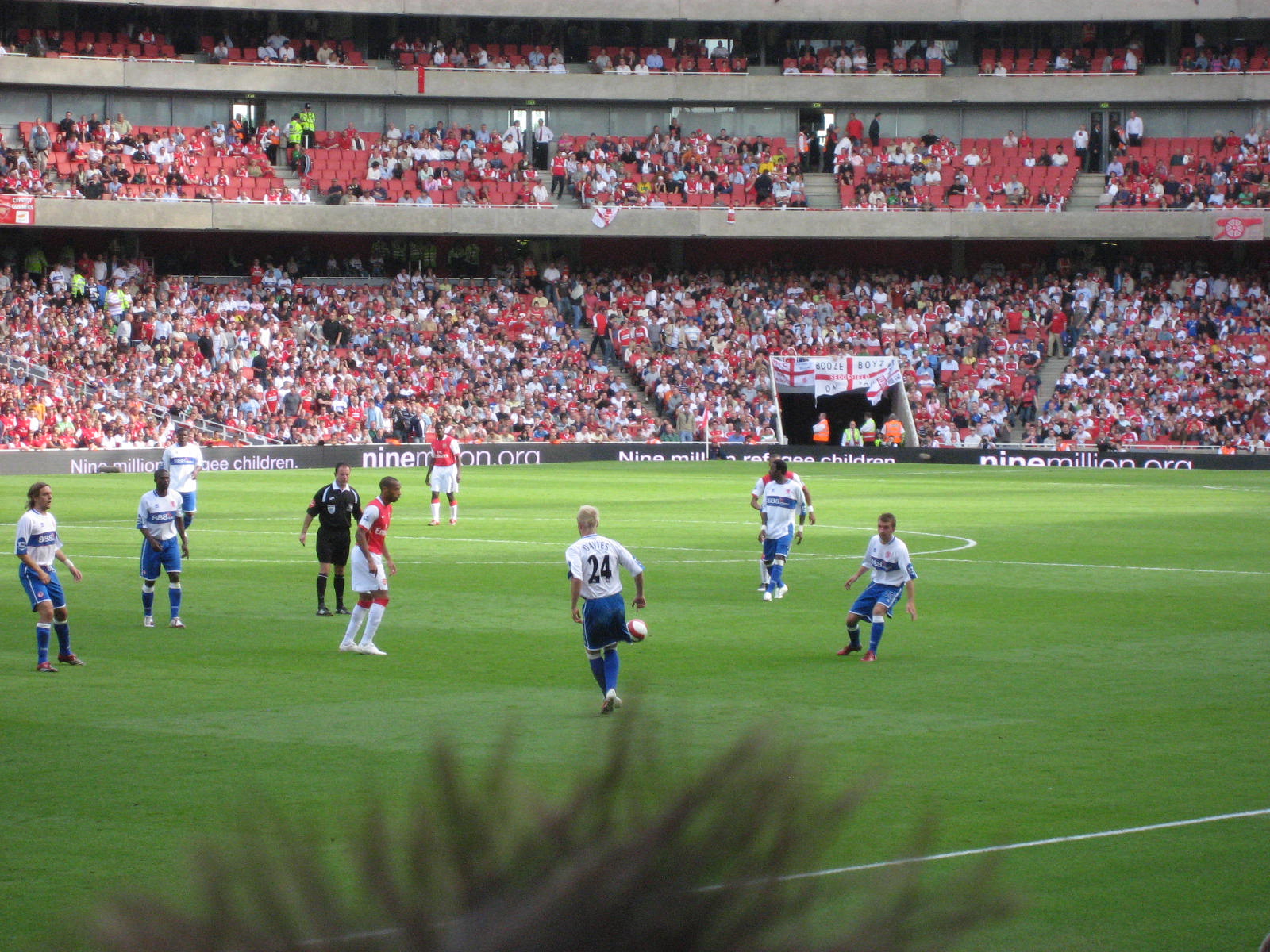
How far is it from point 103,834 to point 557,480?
1470 inches

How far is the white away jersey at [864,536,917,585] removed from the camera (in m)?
16.5

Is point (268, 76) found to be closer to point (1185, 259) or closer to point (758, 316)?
point (758, 316)

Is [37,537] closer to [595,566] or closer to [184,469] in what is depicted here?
[595,566]

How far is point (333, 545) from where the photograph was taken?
65.5 ft

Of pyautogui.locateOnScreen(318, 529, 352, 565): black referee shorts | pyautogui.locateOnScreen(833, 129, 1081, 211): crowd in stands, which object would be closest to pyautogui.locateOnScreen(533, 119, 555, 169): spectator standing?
pyautogui.locateOnScreen(833, 129, 1081, 211): crowd in stands

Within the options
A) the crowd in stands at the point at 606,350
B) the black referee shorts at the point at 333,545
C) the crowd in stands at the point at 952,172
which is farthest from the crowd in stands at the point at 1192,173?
the black referee shorts at the point at 333,545

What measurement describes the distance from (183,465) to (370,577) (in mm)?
11690

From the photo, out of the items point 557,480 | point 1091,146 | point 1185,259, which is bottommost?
point 557,480

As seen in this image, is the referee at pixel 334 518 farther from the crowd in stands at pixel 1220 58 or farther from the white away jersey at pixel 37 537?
the crowd in stands at pixel 1220 58

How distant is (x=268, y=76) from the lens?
65.1 m

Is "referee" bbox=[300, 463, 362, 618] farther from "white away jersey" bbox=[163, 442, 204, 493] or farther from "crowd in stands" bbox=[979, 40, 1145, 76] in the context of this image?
"crowd in stands" bbox=[979, 40, 1145, 76]

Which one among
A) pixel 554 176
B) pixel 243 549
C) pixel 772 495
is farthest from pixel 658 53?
pixel 772 495

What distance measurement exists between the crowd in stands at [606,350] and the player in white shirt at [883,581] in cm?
3790

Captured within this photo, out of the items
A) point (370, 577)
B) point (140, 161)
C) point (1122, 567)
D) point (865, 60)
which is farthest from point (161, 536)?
point (865, 60)
